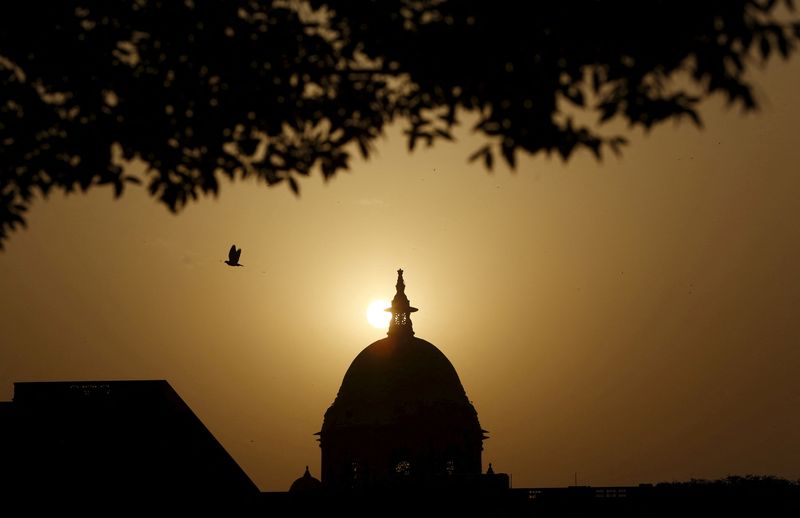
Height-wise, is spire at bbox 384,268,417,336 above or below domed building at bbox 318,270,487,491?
above

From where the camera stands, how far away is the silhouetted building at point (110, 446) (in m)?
39.5

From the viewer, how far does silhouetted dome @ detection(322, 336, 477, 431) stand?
71.9m

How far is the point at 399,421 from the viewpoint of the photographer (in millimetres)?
71500

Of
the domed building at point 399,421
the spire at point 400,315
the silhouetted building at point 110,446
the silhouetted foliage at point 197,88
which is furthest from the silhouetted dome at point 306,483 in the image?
the silhouetted foliage at point 197,88

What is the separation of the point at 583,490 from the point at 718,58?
37583 mm

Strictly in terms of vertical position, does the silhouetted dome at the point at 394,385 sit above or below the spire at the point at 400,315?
below

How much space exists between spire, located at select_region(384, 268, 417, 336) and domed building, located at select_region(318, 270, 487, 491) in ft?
7.45

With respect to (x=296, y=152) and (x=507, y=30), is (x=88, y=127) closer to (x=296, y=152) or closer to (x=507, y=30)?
(x=296, y=152)

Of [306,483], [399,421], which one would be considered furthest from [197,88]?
[306,483]

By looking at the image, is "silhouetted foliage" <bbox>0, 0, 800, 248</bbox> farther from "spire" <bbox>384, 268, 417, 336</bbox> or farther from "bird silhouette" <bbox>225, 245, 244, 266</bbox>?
"spire" <bbox>384, 268, 417, 336</bbox>

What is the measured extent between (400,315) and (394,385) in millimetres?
8383

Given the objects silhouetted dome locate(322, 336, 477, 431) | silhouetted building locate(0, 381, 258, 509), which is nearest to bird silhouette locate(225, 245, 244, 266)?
silhouetted building locate(0, 381, 258, 509)

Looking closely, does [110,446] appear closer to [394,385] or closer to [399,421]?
[399,421]

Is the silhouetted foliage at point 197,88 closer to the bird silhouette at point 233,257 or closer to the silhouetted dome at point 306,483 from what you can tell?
the bird silhouette at point 233,257
